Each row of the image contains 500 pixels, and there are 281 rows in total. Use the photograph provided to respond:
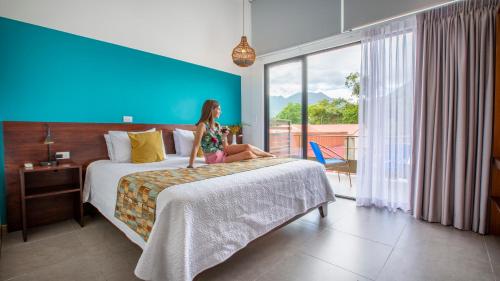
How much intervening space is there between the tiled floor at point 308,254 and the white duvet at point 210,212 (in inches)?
10.2

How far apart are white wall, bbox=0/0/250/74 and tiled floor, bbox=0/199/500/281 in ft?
7.35

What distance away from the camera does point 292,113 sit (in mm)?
4254

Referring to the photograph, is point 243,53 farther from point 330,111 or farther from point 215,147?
point 330,111

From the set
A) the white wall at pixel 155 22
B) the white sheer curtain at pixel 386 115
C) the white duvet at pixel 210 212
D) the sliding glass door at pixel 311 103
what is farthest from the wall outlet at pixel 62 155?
the white sheer curtain at pixel 386 115

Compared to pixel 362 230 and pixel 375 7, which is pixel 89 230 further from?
pixel 375 7

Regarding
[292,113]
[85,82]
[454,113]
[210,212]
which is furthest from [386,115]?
[85,82]

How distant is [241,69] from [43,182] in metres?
3.54

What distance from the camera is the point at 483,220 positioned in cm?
221

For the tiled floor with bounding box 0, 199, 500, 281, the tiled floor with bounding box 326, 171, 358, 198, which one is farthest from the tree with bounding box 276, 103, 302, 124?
the tiled floor with bounding box 0, 199, 500, 281

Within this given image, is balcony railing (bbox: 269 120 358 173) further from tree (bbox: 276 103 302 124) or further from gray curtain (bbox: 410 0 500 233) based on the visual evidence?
gray curtain (bbox: 410 0 500 233)

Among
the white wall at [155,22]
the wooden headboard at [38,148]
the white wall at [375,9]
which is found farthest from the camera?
the white wall at [375,9]

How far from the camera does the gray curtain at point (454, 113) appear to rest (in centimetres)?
224

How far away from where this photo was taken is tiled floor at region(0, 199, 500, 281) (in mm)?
1622

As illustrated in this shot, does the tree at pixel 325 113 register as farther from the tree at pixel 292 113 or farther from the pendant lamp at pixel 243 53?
the pendant lamp at pixel 243 53
